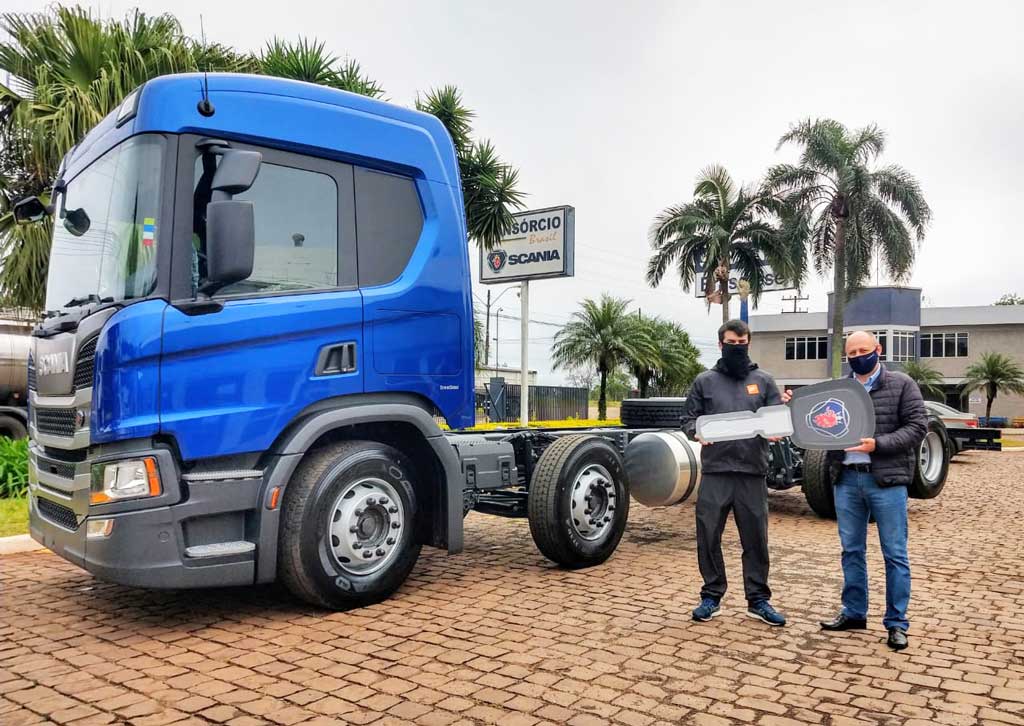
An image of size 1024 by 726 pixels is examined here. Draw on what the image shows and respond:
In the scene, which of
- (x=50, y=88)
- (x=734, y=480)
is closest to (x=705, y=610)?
(x=734, y=480)

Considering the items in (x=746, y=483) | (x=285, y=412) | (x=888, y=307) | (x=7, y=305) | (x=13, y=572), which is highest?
(x=888, y=307)

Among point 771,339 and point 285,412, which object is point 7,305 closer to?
point 285,412

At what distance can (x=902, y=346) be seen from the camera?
57.6m

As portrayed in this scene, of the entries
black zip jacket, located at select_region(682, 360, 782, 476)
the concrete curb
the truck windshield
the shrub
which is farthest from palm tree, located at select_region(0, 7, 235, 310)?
black zip jacket, located at select_region(682, 360, 782, 476)

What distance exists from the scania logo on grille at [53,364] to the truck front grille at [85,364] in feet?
0.50

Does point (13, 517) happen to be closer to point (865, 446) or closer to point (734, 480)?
point (734, 480)

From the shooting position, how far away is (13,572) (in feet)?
22.1

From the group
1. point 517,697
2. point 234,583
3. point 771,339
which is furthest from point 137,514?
point 771,339

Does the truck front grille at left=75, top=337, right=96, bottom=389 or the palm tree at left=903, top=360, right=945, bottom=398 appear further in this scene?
the palm tree at left=903, top=360, right=945, bottom=398

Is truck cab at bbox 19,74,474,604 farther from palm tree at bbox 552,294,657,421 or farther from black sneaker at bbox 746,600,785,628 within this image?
palm tree at bbox 552,294,657,421

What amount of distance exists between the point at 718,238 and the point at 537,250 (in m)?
16.5

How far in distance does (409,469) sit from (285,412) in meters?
1.09

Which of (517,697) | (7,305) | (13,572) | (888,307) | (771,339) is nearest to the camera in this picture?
(517,697)

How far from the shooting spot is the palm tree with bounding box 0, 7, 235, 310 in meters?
10.6
